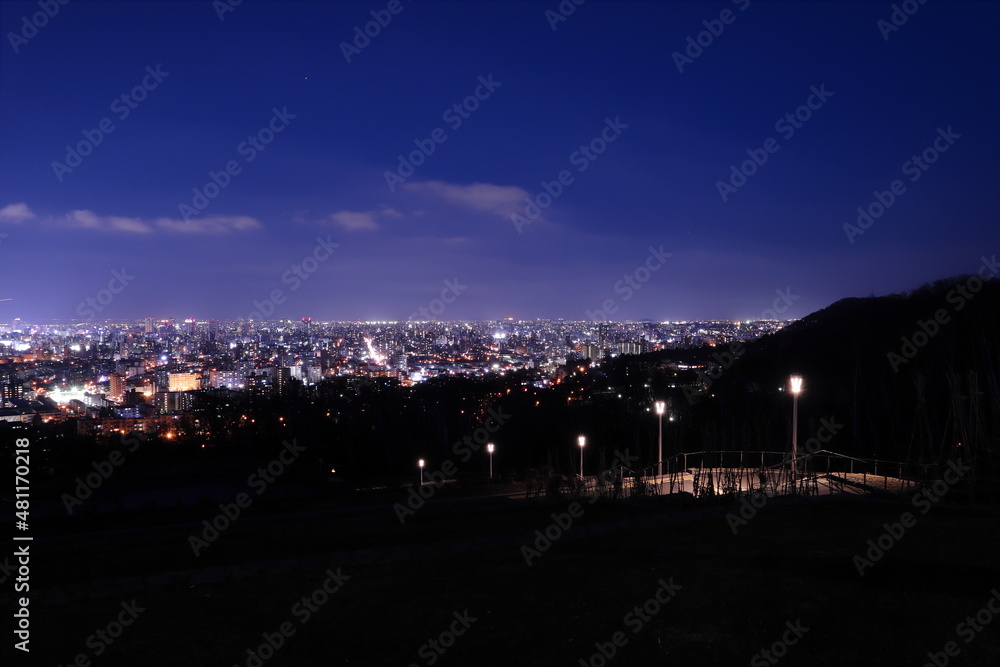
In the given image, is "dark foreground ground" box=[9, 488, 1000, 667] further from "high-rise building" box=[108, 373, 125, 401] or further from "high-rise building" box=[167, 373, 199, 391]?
"high-rise building" box=[167, 373, 199, 391]

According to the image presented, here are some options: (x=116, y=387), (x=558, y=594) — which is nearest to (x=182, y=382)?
(x=116, y=387)

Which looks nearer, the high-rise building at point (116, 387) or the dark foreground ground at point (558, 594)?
the dark foreground ground at point (558, 594)

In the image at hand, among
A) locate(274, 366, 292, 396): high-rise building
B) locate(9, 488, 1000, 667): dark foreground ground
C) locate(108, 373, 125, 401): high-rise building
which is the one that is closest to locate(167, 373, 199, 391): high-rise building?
locate(108, 373, 125, 401): high-rise building

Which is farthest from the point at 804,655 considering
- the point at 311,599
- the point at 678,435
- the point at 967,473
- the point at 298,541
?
the point at 678,435

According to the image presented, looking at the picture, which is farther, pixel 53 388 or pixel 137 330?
pixel 137 330

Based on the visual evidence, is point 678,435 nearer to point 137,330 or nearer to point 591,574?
point 591,574

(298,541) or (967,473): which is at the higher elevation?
(967,473)

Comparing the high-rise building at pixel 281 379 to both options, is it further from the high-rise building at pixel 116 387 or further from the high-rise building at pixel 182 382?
the high-rise building at pixel 116 387

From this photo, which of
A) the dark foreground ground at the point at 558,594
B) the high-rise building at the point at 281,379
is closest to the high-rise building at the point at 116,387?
the high-rise building at the point at 281,379
